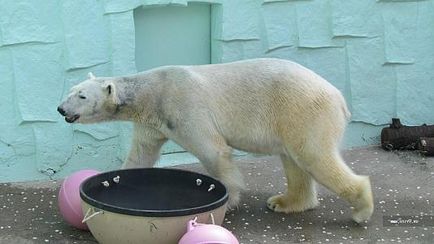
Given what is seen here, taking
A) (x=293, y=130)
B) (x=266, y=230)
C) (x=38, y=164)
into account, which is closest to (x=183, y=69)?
(x=293, y=130)

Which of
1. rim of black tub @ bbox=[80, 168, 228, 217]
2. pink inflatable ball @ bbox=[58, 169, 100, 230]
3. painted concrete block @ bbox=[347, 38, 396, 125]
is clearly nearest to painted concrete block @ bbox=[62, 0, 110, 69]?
pink inflatable ball @ bbox=[58, 169, 100, 230]

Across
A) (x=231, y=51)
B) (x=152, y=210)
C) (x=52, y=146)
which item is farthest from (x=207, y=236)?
(x=231, y=51)

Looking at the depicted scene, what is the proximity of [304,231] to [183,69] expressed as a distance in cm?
115

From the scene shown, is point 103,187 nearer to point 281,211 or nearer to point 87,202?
point 87,202

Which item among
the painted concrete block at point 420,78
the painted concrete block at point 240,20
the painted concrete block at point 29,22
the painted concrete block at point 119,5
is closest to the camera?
the painted concrete block at point 29,22

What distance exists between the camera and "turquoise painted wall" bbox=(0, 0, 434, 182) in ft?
16.6

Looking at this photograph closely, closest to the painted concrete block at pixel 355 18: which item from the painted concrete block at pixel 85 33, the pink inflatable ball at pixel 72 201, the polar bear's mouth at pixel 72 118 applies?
the painted concrete block at pixel 85 33

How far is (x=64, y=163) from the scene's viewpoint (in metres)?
5.29

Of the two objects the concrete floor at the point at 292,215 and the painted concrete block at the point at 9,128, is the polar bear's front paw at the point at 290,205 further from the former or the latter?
the painted concrete block at the point at 9,128

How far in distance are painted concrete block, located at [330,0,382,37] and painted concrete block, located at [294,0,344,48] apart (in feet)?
0.17

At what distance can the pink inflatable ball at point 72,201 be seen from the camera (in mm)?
4215

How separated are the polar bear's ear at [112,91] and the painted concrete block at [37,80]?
2.84 ft

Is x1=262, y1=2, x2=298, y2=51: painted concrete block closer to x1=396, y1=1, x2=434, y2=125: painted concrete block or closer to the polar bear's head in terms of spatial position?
x1=396, y1=1, x2=434, y2=125: painted concrete block

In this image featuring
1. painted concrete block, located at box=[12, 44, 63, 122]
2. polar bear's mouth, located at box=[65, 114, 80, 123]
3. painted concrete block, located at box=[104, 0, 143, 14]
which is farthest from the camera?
painted concrete block, located at box=[104, 0, 143, 14]
